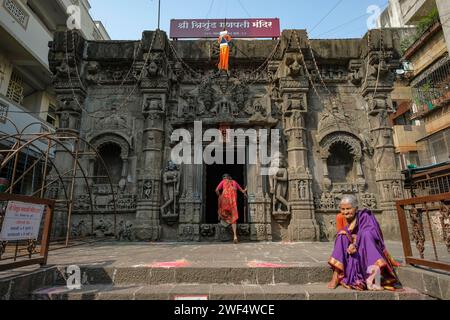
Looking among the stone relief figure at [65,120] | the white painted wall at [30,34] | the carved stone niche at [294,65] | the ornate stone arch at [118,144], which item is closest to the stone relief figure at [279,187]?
the carved stone niche at [294,65]

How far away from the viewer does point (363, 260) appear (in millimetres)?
3432

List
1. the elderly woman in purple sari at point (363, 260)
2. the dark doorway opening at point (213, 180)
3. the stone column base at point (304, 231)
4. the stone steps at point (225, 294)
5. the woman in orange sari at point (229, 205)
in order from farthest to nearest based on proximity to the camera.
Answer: the dark doorway opening at point (213, 180), the stone column base at point (304, 231), the woman in orange sari at point (229, 205), the elderly woman in purple sari at point (363, 260), the stone steps at point (225, 294)

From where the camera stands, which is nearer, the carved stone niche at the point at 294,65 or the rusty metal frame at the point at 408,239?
the rusty metal frame at the point at 408,239

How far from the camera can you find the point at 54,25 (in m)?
16.4

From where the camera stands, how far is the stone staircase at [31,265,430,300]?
320cm

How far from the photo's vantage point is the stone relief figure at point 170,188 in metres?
8.12

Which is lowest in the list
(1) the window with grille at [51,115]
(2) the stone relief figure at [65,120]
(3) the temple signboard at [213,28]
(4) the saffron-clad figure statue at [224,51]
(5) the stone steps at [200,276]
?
(5) the stone steps at [200,276]

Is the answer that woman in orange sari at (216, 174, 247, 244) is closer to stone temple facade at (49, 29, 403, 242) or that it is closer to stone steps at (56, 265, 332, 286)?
stone temple facade at (49, 29, 403, 242)

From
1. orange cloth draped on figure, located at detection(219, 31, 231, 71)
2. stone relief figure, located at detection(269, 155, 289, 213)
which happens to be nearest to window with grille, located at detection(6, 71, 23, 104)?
orange cloth draped on figure, located at detection(219, 31, 231, 71)

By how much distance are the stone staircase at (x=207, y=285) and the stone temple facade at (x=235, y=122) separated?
405 cm

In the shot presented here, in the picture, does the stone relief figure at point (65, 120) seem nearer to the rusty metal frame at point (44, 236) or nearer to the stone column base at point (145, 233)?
the stone column base at point (145, 233)

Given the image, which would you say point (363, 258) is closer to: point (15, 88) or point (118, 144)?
point (118, 144)

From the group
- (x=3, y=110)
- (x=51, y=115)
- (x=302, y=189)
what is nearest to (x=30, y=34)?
(x=3, y=110)
